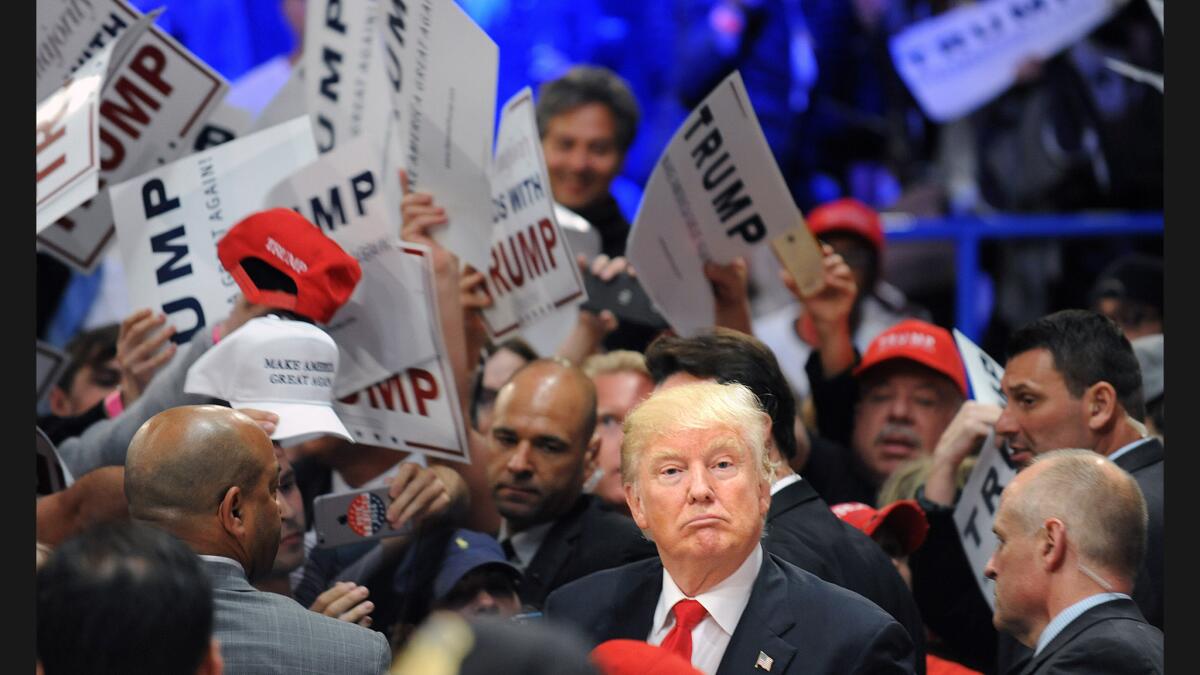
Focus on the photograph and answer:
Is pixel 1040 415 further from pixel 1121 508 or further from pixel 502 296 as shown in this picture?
pixel 502 296

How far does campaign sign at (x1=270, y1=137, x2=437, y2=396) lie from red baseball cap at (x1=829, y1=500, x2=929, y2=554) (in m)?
1.28

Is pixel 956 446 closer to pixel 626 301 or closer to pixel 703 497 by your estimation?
pixel 626 301

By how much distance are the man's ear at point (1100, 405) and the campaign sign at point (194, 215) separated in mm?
2384

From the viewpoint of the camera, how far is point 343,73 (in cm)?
550

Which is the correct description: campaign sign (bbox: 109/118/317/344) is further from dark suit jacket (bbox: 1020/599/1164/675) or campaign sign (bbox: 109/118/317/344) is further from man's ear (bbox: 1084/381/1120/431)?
dark suit jacket (bbox: 1020/599/1164/675)

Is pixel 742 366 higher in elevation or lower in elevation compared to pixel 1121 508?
higher

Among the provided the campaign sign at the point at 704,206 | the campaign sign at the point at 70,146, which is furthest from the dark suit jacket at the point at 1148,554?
the campaign sign at the point at 70,146

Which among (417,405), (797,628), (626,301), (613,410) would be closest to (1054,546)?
(797,628)

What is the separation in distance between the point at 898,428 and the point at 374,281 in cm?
195

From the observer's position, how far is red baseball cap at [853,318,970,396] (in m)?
5.65

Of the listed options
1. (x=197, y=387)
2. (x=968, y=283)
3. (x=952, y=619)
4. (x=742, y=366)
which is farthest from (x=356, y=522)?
(x=968, y=283)

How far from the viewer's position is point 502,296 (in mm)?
5301

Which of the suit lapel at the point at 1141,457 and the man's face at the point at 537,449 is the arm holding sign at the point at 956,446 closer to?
the suit lapel at the point at 1141,457

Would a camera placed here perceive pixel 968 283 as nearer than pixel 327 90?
No
